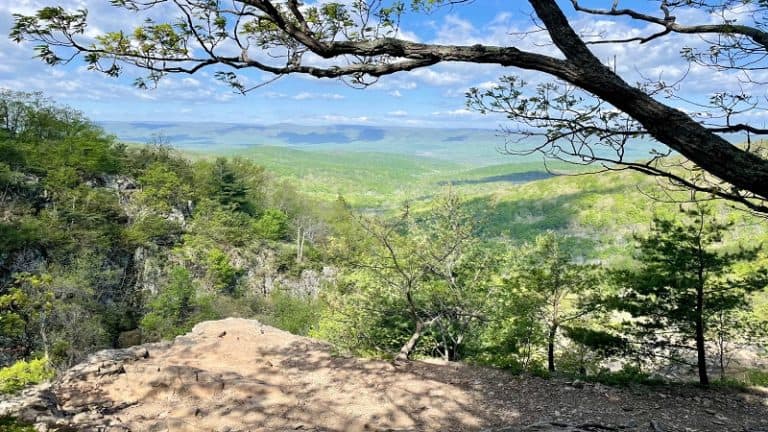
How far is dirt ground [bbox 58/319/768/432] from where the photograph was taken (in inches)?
272

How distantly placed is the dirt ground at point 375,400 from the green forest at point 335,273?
0.97 m

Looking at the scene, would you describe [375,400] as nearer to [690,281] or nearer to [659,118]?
[659,118]

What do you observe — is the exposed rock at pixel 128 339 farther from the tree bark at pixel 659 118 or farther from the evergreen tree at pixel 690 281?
the tree bark at pixel 659 118

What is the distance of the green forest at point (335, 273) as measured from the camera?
10508mm

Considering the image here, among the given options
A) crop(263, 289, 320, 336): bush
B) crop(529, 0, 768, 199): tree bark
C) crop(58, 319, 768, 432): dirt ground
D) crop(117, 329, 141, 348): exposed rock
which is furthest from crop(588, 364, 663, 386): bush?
crop(117, 329, 141, 348): exposed rock

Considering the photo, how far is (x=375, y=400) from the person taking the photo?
25.4ft

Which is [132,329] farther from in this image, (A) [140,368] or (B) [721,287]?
(B) [721,287]

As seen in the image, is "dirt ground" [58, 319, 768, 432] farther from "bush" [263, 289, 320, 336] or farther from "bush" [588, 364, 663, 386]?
"bush" [263, 289, 320, 336]

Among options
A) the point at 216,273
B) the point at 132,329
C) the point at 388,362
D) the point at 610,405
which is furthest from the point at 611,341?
the point at 216,273

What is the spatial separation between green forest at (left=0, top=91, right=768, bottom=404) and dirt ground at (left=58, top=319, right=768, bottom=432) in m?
0.97

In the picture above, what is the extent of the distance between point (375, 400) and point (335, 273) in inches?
1171

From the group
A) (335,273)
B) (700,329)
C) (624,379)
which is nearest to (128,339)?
(335,273)

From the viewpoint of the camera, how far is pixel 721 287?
984cm

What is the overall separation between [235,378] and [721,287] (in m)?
9.91
